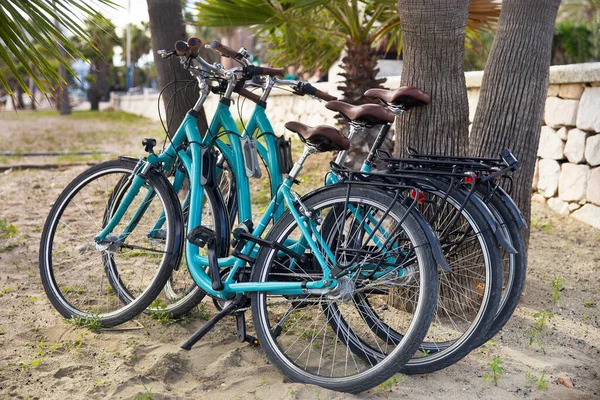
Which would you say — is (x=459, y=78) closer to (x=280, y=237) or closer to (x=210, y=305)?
(x=280, y=237)

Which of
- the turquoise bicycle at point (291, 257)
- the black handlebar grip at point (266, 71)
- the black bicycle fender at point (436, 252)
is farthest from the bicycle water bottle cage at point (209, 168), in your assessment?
the black bicycle fender at point (436, 252)

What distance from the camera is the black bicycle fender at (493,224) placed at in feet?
8.95

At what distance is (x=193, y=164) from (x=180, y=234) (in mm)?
355

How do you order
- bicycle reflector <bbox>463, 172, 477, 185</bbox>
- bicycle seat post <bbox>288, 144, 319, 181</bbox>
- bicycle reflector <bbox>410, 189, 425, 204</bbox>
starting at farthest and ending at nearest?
bicycle seat post <bbox>288, 144, 319, 181</bbox>, bicycle reflector <bbox>410, 189, 425, 204</bbox>, bicycle reflector <bbox>463, 172, 477, 185</bbox>

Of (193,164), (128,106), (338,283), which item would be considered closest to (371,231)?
(338,283)

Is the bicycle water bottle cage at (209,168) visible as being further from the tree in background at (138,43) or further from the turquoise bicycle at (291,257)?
the tree in background at (138,43)

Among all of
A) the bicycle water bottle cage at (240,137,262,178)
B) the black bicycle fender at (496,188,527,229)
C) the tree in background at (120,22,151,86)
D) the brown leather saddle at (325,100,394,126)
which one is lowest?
the black bicycle fender at (496,188,527,229)

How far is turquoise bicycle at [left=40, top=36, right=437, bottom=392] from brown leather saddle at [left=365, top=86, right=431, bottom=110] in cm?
48

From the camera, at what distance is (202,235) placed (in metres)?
3.16

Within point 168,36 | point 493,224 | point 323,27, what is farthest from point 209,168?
point 323,27

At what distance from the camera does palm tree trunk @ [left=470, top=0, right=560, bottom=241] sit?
12.2ft

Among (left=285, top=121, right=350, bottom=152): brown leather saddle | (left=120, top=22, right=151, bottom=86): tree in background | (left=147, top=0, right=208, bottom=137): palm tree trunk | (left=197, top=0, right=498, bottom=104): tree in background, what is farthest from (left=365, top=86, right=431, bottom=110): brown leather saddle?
(left=120, top=22, right=151, bottom=86): tree in background

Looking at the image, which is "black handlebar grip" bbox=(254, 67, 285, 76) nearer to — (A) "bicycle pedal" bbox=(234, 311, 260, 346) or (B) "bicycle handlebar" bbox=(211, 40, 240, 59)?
(B) "bicycle handlebar" bbox=(211, 40, 240, 59)

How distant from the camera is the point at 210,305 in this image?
3.89 m
